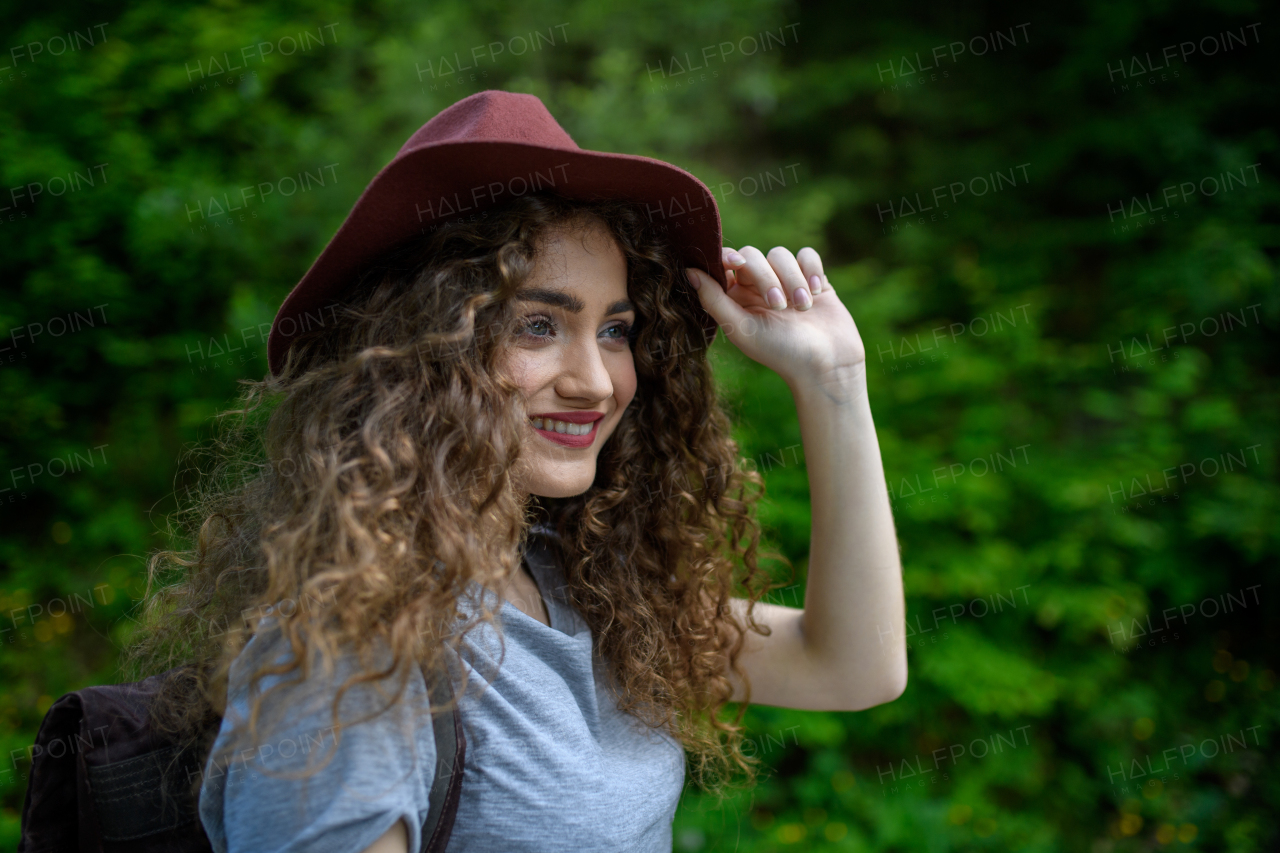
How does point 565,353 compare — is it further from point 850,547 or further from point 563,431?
point 850,547

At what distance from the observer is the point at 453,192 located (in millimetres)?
1308

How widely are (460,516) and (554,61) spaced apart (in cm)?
359

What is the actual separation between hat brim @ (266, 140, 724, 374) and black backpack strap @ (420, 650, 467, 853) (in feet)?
2.24

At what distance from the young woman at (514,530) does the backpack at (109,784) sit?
0.16 feet

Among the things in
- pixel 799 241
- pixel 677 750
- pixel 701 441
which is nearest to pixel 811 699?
pixel 677 750

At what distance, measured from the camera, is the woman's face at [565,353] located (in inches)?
54.2

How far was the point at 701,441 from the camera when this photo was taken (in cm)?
180

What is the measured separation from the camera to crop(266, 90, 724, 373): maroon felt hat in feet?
4.08

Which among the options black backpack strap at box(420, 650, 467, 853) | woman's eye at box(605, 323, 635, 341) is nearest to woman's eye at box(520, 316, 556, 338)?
woman's eye at box(605, 323, 635, 341)

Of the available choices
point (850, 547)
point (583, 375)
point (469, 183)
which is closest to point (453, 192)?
point (469, 183)

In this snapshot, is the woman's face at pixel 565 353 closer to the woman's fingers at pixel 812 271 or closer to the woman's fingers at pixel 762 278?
the woman's fingers at pixel 762 278

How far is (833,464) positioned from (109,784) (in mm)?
1328

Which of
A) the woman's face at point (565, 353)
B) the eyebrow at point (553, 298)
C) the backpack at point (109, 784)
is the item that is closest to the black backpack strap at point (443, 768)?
the backpack at point (109, 784)

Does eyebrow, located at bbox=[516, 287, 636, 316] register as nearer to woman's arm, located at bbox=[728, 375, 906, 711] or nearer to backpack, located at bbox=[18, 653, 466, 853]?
woman's arm, located at bbox=[728, 375, 906, 711]
